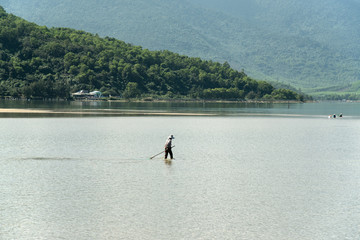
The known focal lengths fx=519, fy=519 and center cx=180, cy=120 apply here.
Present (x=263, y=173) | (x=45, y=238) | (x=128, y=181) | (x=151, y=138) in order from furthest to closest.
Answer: (x=151, y=138) → (x=263, y=173) → (x=128, y=181) → (x=45, y=238)

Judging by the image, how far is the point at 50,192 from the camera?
30.0 meters

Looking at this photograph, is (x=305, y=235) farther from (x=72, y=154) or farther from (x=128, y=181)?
(x=72, y=154)

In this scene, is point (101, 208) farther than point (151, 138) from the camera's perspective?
No

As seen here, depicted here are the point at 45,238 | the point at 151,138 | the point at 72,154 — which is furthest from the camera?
the point at 151,138

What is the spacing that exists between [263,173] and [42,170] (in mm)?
16138

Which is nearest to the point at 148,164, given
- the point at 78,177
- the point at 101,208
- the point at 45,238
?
the point at 78,177

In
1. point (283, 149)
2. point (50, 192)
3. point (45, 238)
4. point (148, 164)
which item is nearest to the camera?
point (45, 238)

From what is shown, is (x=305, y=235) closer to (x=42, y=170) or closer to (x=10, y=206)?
(x=10, y=206)

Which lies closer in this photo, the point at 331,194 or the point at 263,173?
the point at 331,194

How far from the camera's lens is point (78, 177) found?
1385 inches

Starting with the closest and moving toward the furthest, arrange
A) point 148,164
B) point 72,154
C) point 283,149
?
1. point 148,164
2. point 72,154
3. point 283,149

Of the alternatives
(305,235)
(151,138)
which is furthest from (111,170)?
(151,138)

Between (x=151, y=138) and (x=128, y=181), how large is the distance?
31390 millimetres

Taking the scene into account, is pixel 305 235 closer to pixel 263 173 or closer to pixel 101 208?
pixel 101 208
